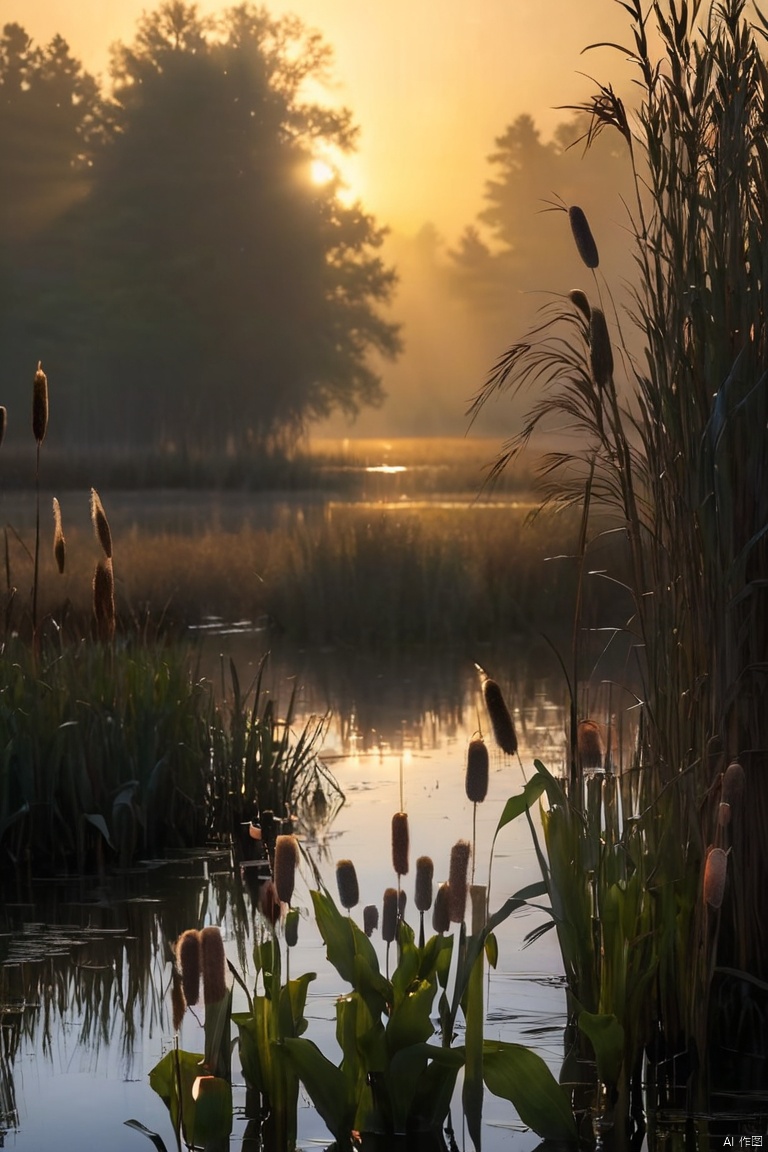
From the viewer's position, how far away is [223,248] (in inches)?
1843

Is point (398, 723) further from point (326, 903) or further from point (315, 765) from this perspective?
point (326, 903)

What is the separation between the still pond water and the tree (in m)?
38.3

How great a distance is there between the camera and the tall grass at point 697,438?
358 cm

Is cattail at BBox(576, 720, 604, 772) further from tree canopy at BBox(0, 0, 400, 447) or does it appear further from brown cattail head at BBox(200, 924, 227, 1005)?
tree canopy at BBox(0, 0, 400, 447)

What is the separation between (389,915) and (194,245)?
1751 inches

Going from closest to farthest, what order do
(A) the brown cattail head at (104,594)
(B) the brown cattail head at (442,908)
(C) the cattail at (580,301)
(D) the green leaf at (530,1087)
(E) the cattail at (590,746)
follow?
(B) the brown cattail head at (442,908)
(D) the green leaf at (530,1087)
(E) the cattail at (590,746)
(C) the cattail at (580,301)
(A) the brown cattail head at (104,594)

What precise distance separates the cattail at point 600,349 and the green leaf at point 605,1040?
1306 mm

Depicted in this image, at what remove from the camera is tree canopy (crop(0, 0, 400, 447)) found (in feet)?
146

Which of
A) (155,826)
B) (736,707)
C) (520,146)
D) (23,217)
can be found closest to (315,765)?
(155,826)

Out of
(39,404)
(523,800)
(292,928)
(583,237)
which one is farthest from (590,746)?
(39,404)

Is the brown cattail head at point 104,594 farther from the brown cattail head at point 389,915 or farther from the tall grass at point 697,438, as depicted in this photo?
the brown cattail head at point 389,915

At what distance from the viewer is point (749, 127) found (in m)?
3.80

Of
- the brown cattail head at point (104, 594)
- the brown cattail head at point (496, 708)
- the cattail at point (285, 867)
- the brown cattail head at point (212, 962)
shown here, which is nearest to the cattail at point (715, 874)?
the brown cattail head at point (496, 708)

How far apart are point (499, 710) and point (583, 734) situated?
0.39 meters
